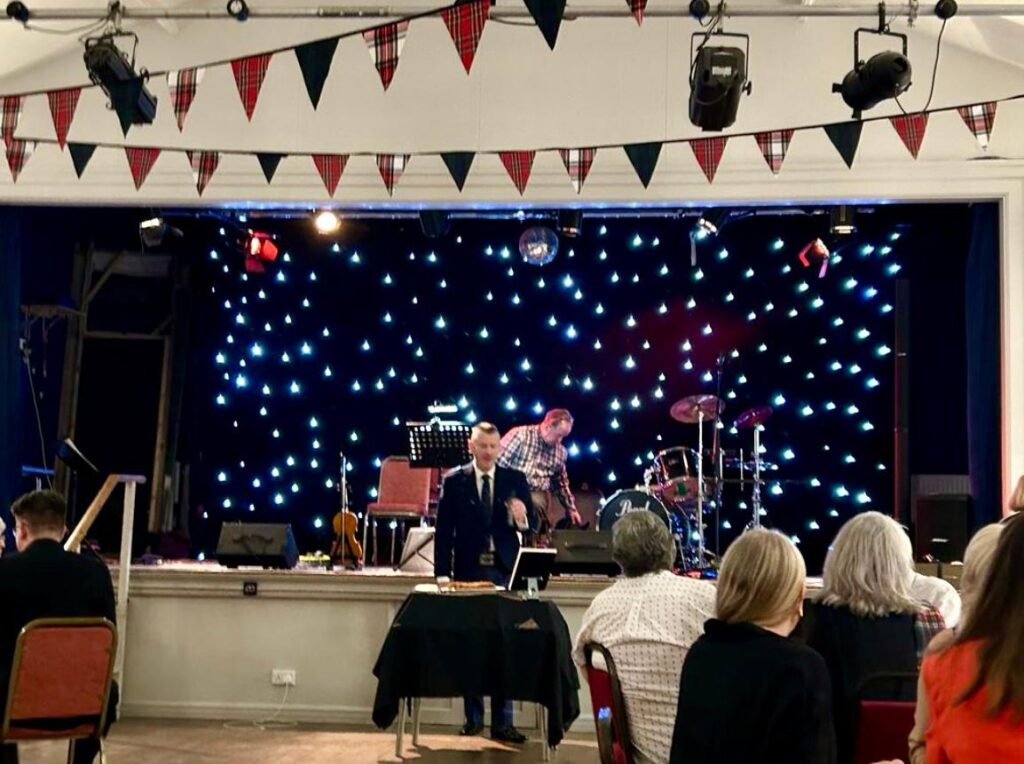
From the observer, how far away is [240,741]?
618 centimetres

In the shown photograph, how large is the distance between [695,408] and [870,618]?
6.15m

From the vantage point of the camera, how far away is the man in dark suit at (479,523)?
6363 millimetres

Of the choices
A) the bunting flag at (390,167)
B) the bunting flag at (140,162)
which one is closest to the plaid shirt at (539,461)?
the bunting flag at (390,167)

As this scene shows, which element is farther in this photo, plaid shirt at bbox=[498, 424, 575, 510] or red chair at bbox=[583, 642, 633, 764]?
plaid shirt at bbox=[498, 424, 575, 510]

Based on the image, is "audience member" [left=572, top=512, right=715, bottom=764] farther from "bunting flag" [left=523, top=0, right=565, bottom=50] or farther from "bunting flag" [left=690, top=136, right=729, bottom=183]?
"bunting flag" [left=690, top=136, right=729, bottom=183]

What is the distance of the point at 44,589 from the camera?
4207 millimetres

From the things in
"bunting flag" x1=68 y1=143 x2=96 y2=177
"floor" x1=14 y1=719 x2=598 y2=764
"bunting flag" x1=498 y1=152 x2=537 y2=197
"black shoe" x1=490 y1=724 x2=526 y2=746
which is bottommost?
"floor" x1=14 y1=719 x2=598 y2=764

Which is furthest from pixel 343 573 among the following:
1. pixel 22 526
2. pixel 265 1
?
pixel 265 1

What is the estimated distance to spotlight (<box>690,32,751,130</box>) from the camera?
546 centimetres

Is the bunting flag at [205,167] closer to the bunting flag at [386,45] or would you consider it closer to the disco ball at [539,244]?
the bunting flag at [386,45]

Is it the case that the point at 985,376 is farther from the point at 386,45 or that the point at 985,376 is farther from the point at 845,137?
the point at 386,45

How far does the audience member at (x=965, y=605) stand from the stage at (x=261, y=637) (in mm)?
4341

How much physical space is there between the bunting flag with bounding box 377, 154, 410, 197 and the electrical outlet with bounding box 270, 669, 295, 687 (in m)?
2.98

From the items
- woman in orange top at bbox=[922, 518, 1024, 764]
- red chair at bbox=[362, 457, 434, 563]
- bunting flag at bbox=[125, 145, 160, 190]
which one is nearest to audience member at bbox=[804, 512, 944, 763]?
woman in orange top at bbox=[922, 518, 1024, 764]
